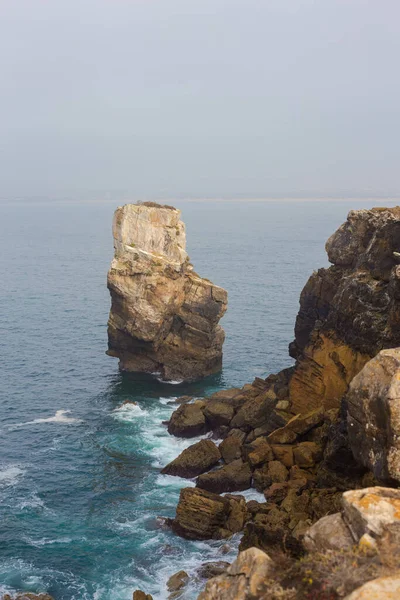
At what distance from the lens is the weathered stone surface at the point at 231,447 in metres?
53.4

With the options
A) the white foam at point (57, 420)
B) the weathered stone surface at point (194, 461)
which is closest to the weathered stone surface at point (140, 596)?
the weathered stone surface at point (194, 461)

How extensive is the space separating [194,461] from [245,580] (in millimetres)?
31603

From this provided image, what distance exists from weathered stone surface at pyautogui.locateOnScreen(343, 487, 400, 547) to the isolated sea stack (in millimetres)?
52060

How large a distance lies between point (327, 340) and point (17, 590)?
29123mm

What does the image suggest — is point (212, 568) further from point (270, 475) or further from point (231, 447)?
point (231, 447)

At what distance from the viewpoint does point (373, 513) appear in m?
22.5

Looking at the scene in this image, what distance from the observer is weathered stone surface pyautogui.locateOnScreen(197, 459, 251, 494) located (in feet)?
160

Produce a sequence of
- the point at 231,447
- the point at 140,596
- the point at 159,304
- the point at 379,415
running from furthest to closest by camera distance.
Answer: the point at 159,304 → the point at 231,447 → the point at 140,596 → the point at 379,415

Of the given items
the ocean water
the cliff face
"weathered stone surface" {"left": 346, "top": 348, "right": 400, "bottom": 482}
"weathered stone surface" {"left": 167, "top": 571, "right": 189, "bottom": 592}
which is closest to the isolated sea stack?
the ocean water

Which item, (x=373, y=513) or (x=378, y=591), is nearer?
(x=378, y=591)

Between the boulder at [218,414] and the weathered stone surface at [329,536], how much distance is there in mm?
36026

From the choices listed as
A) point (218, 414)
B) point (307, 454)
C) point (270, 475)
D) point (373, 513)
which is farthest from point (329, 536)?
point (218, 414)

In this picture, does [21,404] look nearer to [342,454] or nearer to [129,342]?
[129,342]

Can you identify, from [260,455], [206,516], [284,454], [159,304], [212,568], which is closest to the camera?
[212,568]
